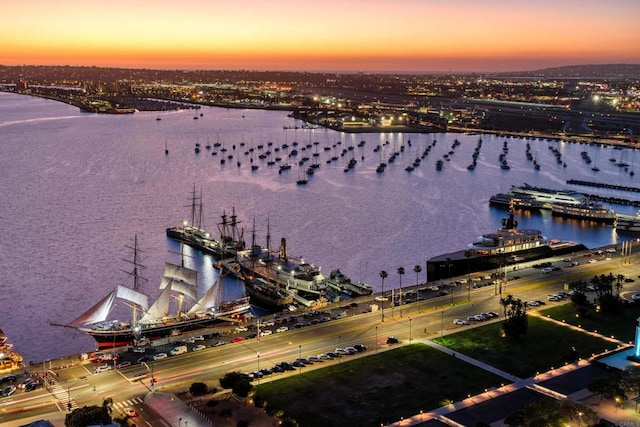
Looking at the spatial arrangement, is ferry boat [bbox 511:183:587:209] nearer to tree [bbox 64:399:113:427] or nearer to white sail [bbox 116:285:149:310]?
white sail [bbox 116:285:149:310]

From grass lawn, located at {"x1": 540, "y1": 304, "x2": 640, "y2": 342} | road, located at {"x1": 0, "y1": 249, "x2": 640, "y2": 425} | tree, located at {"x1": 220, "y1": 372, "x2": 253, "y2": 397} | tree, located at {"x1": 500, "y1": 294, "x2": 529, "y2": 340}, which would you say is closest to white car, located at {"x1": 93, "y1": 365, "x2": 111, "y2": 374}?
road, located at {"x1": 0, "y1": 249, "x2": 640, "y2": 425}

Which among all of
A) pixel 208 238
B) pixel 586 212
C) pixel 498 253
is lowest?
pixel 208 238

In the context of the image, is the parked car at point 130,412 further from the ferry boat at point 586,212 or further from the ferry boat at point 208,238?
the ferry boat at point 586,212

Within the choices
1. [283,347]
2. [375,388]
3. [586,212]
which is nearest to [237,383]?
[375,388]

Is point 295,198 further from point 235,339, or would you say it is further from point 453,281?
point 235,339

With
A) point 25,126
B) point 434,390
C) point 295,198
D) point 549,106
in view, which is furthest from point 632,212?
point 549,106

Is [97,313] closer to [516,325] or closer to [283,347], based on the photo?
[283,347]

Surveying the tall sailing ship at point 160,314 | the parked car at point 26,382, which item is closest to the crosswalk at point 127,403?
the parked car at point 26,382
